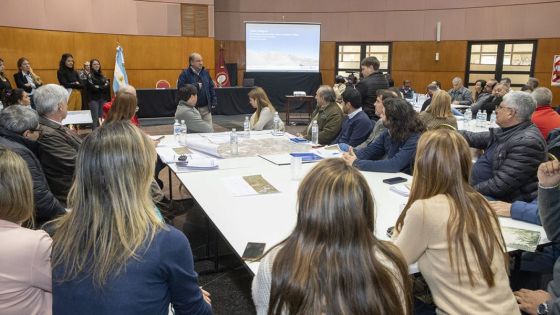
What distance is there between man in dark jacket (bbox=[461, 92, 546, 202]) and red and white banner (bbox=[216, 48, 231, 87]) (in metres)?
9.18

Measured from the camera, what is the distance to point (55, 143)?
9.62 ft

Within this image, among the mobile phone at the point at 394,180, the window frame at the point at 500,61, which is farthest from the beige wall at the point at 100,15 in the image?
the mobile phone at the point at 394,180

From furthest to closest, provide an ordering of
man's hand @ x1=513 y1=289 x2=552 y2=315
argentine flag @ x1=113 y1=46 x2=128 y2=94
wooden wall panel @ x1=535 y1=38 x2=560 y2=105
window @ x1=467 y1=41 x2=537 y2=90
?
window @ x1=467 y1=41 x2=537 y2=90
wooden wall panel @ x1=535 y1=38 x2=560 y2=105
argentine flag @ x1=113 y1=46 x2=128 y2=94
man's hand @ x1=513 y1=289 x2=552 y2=315

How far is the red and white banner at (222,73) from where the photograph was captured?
11.6m

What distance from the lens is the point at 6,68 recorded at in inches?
343

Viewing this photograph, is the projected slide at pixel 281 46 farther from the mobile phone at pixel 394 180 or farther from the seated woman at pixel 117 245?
the seated woman at pixel 117 245

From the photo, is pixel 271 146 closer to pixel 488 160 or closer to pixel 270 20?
pixel 488 160

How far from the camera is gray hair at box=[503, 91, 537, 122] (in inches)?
116

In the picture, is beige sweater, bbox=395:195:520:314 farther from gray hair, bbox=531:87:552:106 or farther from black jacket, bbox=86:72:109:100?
black jacket, bbox=86:72:109:100

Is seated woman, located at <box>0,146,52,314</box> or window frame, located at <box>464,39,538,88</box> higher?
window frame, located at <box>464,39,538,88</box>

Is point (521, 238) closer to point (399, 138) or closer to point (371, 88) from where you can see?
point (399, 138)

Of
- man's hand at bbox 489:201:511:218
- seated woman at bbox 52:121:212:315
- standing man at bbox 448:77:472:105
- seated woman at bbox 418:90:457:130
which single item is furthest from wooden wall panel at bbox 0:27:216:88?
man's hand at bbox 489:201:511:218

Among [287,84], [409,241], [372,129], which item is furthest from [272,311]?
[287,84]

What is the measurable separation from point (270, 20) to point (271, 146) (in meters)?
9.19
